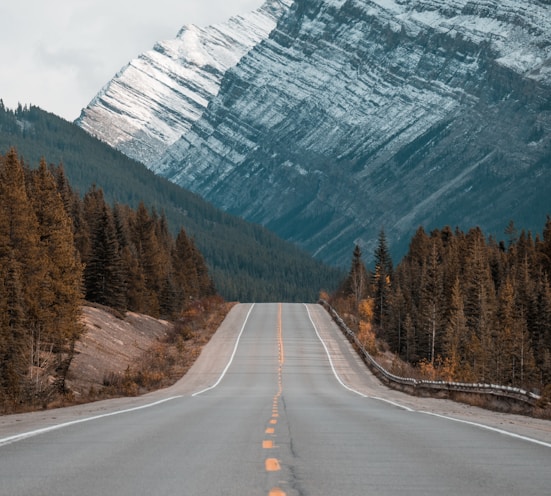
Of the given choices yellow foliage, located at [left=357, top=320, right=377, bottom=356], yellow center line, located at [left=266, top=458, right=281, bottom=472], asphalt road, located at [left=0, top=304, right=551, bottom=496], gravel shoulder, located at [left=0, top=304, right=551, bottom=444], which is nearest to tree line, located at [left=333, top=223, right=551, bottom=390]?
yellow foliage, located at [left=357, top=320, right=377, bottom=356]

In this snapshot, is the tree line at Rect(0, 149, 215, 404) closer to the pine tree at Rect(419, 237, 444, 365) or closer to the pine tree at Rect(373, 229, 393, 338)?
the pine tree at Rect(419, 237, 444, 365)

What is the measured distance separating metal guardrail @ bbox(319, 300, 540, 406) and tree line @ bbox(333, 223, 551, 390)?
519cm

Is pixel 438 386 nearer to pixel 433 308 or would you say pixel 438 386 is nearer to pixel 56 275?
pixel 56 275

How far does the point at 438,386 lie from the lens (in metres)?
39.3

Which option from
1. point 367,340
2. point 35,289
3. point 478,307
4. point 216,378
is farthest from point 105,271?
point 478,307

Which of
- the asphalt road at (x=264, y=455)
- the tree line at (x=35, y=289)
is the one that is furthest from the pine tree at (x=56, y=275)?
the asphalt road at (x=264, y=455)

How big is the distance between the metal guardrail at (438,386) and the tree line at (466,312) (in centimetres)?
519

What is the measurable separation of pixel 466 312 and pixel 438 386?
58624 millimetres

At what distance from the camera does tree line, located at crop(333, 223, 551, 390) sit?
7588cm

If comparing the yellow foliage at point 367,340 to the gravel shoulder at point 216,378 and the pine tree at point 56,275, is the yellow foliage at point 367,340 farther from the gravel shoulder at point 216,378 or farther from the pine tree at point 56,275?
the pine tree at point 56,275

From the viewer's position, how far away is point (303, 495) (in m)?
9.41

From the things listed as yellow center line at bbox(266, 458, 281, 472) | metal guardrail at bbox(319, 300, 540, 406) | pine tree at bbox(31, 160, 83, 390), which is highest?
pine tree at bbox(31, 160, 83, 390)

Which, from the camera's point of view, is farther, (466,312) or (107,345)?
(466,312)

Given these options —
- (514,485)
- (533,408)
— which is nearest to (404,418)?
(533,408)
